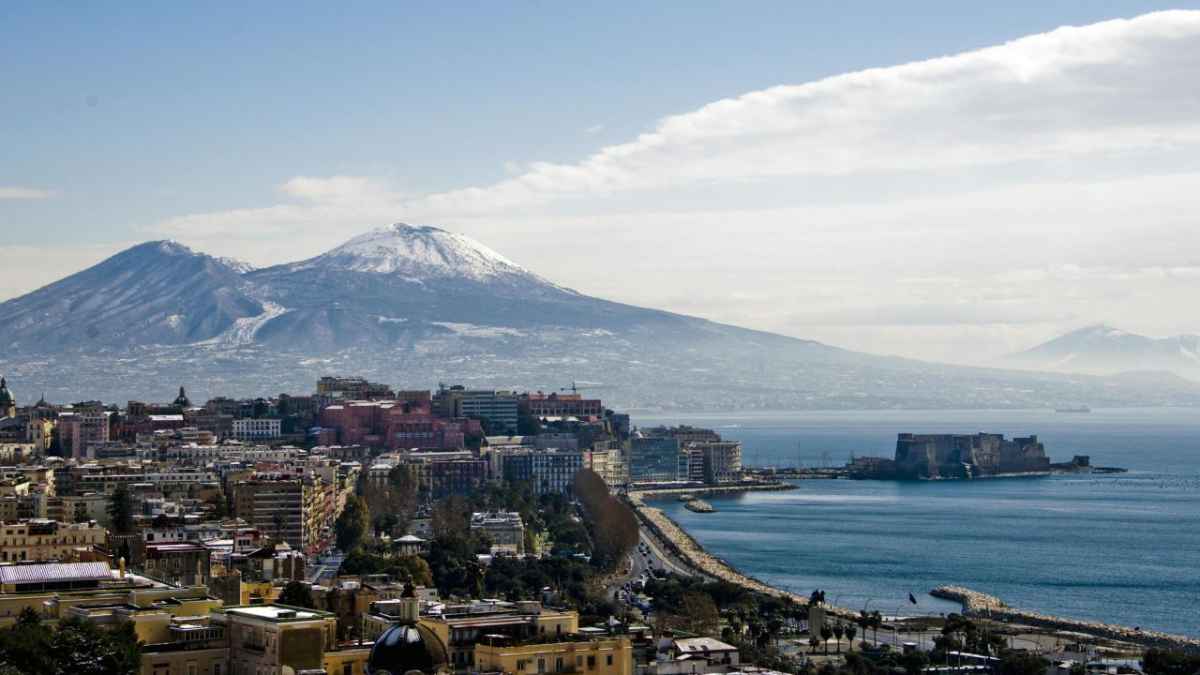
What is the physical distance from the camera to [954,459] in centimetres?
11375

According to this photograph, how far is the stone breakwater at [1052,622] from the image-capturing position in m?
39.7

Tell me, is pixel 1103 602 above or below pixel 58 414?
below

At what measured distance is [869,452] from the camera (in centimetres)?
13750

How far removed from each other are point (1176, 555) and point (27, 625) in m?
43.5

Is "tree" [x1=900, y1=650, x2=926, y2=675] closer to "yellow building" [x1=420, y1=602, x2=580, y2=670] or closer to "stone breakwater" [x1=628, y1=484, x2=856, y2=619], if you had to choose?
"stone breakwater" [x1=628, y1=484, x2=856, y2=619]

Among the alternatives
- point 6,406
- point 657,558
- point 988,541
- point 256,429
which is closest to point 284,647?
point 657,558

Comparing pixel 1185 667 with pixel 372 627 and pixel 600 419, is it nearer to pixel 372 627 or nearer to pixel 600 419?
pixel 372 627

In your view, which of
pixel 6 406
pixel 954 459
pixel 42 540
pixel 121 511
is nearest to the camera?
pixel 42 540

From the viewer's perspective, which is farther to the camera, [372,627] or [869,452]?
[869,452]

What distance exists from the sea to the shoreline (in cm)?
58

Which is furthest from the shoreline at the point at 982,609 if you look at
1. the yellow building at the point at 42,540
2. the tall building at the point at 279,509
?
the yellow building at the point at 42,540

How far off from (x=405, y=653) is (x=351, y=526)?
1230 inches

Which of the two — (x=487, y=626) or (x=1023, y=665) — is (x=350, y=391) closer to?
(x=1023, y=665)

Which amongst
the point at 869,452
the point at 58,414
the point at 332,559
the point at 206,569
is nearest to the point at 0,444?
the point at 58,414
